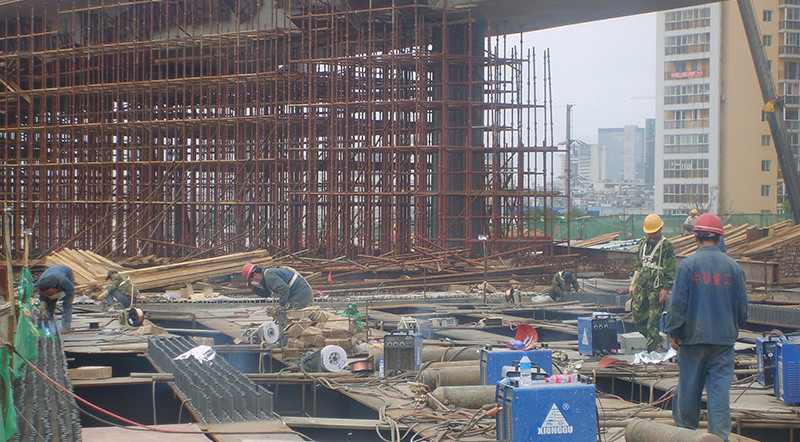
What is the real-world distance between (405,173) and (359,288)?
6016 millimetres

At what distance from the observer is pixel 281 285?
14.5 meters

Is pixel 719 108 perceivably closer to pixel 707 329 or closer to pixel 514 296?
pixel 514 296

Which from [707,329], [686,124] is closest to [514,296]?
[707,329]

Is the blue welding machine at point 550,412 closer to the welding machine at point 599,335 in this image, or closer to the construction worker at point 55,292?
the welding machine at point 599,335

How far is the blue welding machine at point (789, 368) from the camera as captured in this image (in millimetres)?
8680

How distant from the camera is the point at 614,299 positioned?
19594mm

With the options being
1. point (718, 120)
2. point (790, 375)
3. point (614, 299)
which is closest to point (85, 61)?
point (614, 299)

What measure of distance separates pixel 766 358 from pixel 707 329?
111 inches

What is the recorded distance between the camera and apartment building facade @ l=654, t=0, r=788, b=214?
68.1 metres

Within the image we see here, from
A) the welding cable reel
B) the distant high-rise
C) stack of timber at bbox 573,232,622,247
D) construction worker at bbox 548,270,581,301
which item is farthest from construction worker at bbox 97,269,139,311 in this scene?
the distant high-rise

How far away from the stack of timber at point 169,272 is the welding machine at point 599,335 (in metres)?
14.8

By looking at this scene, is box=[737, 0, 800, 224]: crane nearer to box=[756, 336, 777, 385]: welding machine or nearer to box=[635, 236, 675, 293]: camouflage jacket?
box=[635, 236, 675, 293]: camouflage jacket

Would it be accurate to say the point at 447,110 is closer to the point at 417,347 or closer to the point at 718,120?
the point at 417,347

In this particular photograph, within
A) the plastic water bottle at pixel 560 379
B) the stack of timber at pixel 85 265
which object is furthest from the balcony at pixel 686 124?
the plastic water bottle at pixel 560 379
